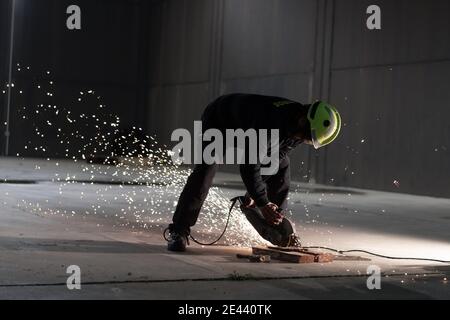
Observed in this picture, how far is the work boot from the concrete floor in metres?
0.10

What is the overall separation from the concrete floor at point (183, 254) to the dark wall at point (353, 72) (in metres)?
3.85

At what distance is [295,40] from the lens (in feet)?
72.6

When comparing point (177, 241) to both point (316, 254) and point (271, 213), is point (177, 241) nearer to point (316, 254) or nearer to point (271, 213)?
point (271, 213)

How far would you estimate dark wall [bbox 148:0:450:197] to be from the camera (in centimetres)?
1789

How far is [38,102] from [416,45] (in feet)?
51.1

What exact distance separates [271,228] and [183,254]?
2.95 feet

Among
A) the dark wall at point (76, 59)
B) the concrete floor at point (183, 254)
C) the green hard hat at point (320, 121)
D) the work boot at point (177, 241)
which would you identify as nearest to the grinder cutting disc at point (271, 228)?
the concrete floor at point (183, 254)

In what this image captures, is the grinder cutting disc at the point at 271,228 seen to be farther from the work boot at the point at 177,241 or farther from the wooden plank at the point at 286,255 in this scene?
the work boot at the point at 177,241

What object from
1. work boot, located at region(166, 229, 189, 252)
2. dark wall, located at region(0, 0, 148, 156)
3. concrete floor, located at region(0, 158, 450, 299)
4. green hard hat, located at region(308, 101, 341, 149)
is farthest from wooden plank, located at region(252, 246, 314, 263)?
dark wall, located at region(0, 0, 148, 156)

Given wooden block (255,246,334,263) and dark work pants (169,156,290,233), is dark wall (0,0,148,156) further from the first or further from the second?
wooden block (255,246,334,263)

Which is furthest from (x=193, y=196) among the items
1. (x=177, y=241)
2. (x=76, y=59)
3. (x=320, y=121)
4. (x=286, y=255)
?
(x=76, y=59)

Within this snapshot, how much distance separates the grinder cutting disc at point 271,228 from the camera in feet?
24.4

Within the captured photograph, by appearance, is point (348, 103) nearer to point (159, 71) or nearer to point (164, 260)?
point (159, 71)

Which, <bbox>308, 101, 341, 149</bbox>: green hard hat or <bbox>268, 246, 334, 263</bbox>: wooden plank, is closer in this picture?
<bbox>308, 101, 341, 149</bbox>: green hard hat
